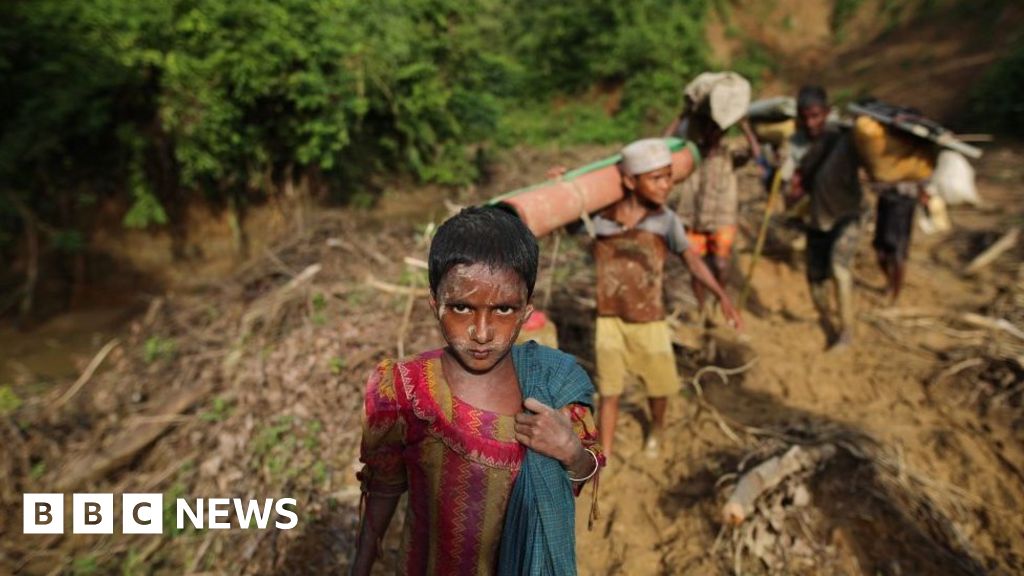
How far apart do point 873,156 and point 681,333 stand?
1.77 m

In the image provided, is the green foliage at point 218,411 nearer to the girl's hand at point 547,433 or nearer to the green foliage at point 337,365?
the green foliage at point 337,365

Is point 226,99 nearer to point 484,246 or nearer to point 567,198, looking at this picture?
point 567,198

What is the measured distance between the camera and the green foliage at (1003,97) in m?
10.4

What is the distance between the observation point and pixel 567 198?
312cm

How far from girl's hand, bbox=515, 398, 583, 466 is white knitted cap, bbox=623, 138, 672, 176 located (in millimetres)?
1740

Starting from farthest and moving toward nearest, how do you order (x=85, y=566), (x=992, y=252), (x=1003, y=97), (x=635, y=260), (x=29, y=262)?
(x=1003, y=97), (x=29, y=262), (x=992, y=252), (x=85, y=566), (x=635, y=260)

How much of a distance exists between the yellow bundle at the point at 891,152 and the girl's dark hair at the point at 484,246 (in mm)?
3525

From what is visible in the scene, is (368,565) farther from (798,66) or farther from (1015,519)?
(798,66)

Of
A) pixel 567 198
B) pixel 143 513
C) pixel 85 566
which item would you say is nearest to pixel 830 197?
pixel 567 198

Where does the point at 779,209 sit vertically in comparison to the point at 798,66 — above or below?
below

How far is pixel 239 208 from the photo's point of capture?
888 cm

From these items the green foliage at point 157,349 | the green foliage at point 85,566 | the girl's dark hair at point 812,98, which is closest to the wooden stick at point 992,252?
the girl's dark hair at point 812,98

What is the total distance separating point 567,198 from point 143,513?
10.3 ft

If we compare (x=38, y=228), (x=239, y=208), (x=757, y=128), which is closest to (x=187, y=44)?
(x=239, y=208)
